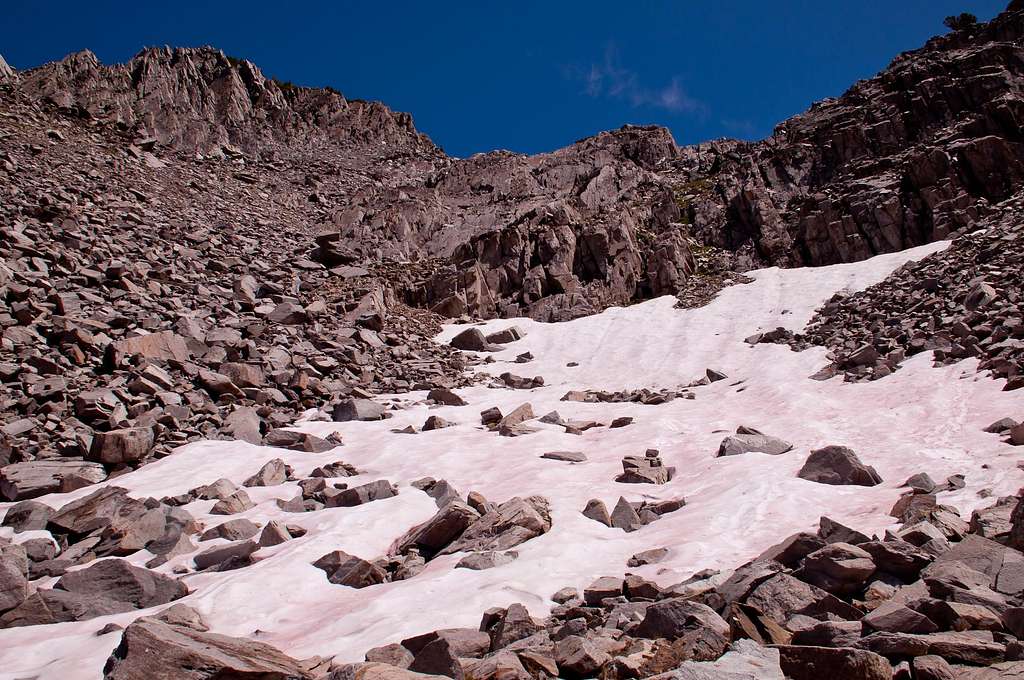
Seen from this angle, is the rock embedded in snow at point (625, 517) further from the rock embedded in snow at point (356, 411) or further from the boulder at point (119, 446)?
the rock embedded in snow at point (356, 411)

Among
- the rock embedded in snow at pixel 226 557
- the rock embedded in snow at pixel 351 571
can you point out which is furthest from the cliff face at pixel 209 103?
the rock embedded in snow at pixel 351 571

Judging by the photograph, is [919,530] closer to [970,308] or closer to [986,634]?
[986,634]

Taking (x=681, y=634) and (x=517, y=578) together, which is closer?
(x=681, y=634)

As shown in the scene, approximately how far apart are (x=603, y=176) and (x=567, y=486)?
177 ft

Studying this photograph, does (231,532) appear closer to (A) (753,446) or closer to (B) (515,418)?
(B) (515,418)

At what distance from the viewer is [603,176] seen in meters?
62.0

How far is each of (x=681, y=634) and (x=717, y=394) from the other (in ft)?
52.8

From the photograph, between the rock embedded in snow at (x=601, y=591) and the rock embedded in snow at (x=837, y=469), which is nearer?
the rock embedded in snow at (x=601, y=591)

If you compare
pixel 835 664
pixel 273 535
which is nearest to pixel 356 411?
pixel 273 535

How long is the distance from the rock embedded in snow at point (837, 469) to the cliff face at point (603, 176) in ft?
92.7

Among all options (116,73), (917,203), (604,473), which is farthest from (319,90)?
(604,473)

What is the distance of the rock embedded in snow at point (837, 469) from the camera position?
1058 centimetres

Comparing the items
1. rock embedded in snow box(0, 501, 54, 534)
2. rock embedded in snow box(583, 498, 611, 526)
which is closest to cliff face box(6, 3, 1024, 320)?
rock embedded in snow box(0, 501, 54, 534)

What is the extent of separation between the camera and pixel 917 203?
3822cm
